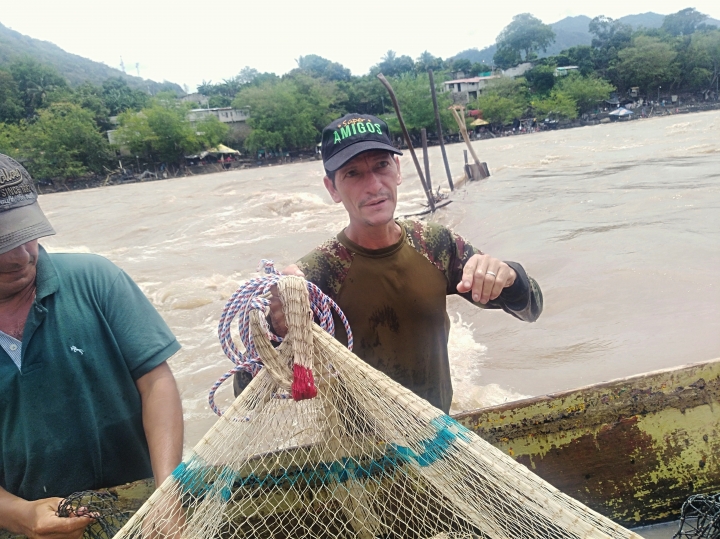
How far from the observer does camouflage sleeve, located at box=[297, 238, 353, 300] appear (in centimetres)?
181

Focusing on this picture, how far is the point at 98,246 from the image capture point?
47.5ft

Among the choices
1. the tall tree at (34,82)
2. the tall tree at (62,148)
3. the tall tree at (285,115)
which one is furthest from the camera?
the tall tree at (34,82)

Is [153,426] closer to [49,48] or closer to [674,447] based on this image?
[674,447]

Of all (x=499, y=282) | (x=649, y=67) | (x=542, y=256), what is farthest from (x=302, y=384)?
(x=649, y=67)

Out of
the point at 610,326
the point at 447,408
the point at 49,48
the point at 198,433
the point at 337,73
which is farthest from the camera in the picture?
the point at 49,48

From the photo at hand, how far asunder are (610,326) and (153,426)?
5109 mm

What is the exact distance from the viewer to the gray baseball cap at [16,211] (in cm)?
138

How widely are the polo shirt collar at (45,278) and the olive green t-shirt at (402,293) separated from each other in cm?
81

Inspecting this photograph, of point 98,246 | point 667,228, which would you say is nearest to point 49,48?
point 98,246

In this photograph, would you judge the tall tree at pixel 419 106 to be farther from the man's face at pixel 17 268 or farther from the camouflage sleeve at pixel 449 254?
the man's face at pixel 17 268

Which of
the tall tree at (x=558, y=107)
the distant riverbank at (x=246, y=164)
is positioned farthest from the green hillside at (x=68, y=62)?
the tall tree at (x=558, y=107)

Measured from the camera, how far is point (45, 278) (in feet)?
5.09

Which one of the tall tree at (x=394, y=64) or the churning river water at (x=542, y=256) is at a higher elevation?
the tall tree at (x=394, y=64)

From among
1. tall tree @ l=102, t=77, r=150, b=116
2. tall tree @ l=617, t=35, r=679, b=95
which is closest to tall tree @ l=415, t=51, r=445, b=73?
tall tree @ l=617, t=35, r=679, b=95
